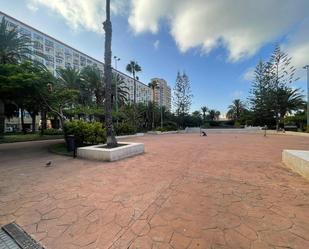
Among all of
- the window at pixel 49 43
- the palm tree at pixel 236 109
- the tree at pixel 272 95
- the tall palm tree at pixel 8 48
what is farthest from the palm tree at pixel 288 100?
the window at pixel 49 43

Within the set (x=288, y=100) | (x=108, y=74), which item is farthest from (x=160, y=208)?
(x=288, y=100)

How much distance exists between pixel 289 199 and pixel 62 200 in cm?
484

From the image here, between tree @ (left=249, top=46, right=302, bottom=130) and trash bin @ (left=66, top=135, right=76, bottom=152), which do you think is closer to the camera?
trash bin @ (left=66, top=135, right=76, bottom=152)

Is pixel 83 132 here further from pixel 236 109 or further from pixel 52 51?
pixel 236 109

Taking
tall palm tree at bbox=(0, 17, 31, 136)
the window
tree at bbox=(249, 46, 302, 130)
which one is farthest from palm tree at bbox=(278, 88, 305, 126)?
the window

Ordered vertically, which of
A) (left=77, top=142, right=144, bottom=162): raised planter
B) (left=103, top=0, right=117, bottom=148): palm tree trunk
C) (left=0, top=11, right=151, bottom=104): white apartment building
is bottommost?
(left=77, top=142, right=144, bottom=162): raised planter

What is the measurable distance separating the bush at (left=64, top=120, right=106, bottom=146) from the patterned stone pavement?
14.7 feet

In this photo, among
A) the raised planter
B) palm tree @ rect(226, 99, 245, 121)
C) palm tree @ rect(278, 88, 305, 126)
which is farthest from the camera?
palm tree @ rect(226, 99, 245, 121)

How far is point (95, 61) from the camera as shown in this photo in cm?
6981

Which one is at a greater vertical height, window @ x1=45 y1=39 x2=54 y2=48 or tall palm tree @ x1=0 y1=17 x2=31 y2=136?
window @ x1=45 y1=39 x2=54 y2=48

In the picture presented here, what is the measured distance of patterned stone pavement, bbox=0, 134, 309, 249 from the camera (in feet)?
9.52

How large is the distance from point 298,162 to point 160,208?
5.02 meters

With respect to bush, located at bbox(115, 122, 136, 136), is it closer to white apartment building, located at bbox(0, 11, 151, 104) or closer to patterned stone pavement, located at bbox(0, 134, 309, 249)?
patterned stone pavement, located at bbox(0, 134, 309, 249)

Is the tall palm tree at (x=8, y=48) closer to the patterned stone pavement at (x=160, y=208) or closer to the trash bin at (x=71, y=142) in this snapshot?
the trash bin at (x=71, y=142)
